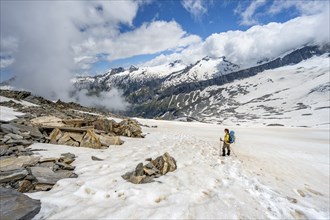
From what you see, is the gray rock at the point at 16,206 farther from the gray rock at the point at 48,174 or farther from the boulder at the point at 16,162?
the boulder at the point at 16,162

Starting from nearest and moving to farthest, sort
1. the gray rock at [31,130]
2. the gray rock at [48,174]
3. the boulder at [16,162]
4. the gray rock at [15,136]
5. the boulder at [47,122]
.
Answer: the gray rock at [48,174] < the boulder at [16,162] < the gray rock at [15,136] < the gray rock at [31,130] < the boulder at [47,122]

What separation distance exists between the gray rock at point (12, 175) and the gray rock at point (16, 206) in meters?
1.24

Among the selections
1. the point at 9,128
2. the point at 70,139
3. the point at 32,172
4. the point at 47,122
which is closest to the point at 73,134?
the point at 70,139

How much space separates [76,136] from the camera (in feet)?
61.0

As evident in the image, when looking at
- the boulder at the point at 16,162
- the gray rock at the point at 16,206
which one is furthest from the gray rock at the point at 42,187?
the boulder at the point at 16,162

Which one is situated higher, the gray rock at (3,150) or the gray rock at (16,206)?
the gray rock at (3,150)

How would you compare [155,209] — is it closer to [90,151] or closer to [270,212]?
[270,212]

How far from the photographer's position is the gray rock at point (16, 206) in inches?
285

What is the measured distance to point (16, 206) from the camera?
7.67m

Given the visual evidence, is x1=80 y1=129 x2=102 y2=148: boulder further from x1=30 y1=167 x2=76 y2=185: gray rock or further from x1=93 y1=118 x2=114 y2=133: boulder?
x1=30 y1=167 x2=76 y2=185: gray rock

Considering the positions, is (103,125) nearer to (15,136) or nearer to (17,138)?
(15,136)

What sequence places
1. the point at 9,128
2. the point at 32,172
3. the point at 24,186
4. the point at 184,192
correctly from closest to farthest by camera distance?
1. the point at 24,186
2. the point at 32,172
3. the point at 184,192
4. the point at 9,128

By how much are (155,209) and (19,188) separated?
4.94m

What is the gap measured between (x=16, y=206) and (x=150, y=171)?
5.93 m
